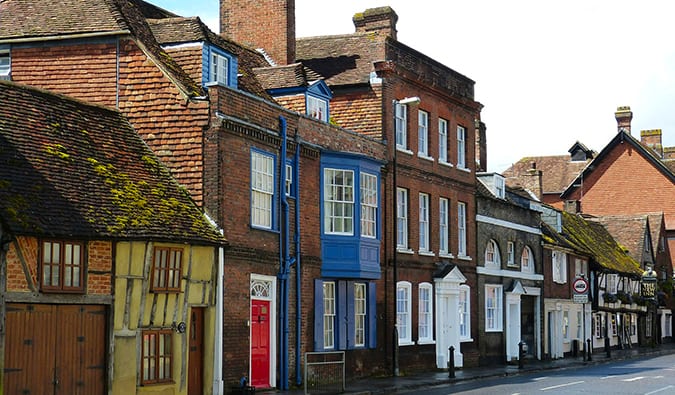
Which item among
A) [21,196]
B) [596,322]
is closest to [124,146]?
[21,196]

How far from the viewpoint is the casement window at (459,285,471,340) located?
129 ft

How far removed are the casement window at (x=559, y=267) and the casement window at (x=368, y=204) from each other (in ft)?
66.1

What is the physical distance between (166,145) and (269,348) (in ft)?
19.0

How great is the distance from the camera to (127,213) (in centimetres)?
2241

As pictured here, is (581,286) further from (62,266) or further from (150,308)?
(62,266)

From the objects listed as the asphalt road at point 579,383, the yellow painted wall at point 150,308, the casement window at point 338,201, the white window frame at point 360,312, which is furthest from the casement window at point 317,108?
the asphalt road at point 579,383

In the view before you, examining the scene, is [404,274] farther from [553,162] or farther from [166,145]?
[553,162]

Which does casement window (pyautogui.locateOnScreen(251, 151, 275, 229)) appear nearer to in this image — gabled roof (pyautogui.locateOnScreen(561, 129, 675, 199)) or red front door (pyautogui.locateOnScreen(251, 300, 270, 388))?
red front door (pyautogui.locateOnScreen(251, 300, 270, 388))

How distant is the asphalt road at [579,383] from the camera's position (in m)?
27.3

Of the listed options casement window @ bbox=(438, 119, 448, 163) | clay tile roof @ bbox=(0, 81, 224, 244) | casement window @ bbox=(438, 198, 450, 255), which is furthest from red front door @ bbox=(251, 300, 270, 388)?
casement window @ bbox=(438, 119, 448, 163)

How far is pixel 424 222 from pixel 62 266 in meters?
18.1

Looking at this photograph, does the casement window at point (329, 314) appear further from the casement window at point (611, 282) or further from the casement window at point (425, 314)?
the casement window at point (611, 282)

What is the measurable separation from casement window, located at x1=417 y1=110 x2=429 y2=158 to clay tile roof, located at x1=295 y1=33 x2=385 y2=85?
279cm

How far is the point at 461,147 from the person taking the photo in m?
40.6
